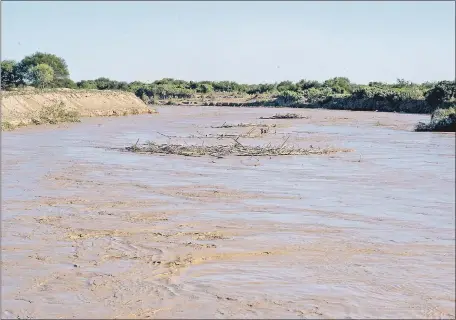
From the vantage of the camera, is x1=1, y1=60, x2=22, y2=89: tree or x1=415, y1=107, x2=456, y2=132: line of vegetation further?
x1=1, y1=60, x2=22, y2=89: tree

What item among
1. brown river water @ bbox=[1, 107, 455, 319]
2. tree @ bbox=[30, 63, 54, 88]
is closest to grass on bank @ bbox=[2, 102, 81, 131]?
brown river water @ bbox=[1, 107, 455, 319]

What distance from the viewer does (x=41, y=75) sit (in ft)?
222

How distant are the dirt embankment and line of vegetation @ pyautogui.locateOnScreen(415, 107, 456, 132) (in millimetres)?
21269

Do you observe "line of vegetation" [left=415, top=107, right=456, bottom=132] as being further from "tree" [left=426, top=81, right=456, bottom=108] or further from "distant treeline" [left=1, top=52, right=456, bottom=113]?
"tree" [left=426, top=81, right=456, bottom=108]

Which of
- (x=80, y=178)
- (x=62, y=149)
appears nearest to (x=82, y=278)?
(x=80, y=178)

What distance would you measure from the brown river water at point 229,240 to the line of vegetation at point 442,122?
10598 millimetres

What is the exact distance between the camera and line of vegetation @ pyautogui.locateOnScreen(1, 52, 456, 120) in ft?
168

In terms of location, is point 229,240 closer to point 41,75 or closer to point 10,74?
point 41,75

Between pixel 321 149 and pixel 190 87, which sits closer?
pixel 321 149

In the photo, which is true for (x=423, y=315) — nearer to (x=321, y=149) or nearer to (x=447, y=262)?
(x=447, y=262)

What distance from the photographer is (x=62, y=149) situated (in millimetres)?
21078

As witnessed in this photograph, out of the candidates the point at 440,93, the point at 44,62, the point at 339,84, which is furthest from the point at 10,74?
A: the point at 440,93

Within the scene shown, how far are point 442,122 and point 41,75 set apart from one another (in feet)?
171

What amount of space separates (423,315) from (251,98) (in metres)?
69.8
